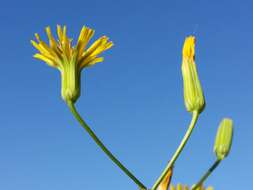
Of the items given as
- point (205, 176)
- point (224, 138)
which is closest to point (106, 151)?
point (205, 176)

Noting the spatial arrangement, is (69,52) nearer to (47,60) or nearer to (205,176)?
(47,60)

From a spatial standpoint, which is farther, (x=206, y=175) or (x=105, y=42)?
(x=105, y=42)

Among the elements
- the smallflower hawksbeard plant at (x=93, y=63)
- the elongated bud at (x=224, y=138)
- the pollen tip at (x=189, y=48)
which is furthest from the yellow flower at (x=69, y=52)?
the elongated bud at (x=224, y=138)

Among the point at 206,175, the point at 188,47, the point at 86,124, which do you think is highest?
the point at 188,47

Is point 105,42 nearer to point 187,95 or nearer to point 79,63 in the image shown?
point 79,63

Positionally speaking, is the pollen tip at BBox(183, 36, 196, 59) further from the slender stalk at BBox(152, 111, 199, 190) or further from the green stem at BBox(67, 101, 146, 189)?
the green stem at BBox(67, 101, 146, 189)

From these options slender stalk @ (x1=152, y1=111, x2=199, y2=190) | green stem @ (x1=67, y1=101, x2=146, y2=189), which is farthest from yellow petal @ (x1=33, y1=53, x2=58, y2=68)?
slender stalk @ (x1=152, y1=111, x2=199, y2=190)

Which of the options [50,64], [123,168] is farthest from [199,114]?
[50,64]

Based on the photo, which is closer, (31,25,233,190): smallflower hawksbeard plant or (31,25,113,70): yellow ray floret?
(31,25,233,190): smallflower hawksbeard plant
